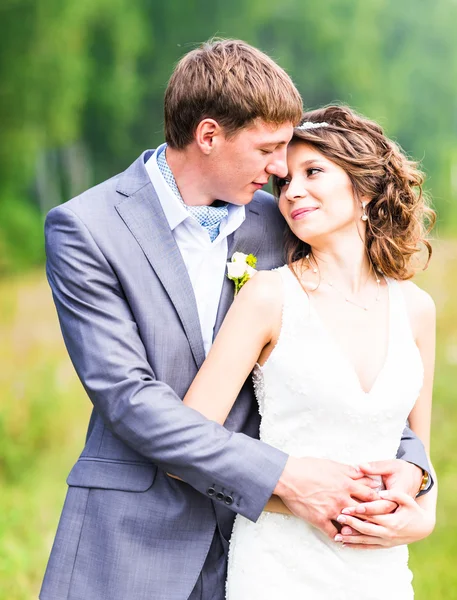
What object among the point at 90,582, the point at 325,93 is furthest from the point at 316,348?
the point at 325,93

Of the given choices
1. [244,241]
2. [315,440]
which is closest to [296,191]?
[244,241]

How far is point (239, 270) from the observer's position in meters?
2.43

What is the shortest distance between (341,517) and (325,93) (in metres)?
5.59

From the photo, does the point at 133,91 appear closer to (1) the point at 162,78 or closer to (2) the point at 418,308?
(1) the point at 162,78

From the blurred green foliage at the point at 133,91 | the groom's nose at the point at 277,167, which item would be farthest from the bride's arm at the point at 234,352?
the blurred green foliage at the point at 133,91

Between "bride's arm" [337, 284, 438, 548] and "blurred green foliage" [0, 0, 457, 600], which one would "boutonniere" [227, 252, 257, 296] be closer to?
"bride's arm" [337, 284, 438, 548]

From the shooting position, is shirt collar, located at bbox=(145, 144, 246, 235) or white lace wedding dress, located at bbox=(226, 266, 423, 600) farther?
shirt collar, located at bbox=(145, 144, 246, 235)

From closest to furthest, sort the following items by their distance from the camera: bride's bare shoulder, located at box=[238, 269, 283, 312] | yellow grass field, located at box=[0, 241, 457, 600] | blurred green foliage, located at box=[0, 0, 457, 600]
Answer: bride's bare shoulder, located at box=[238, 269, 283, 312] → yellow grass field, located at box=[0, 241, 457, 600] → blurred green foliage, located at box=[0, 0, 457, 600]

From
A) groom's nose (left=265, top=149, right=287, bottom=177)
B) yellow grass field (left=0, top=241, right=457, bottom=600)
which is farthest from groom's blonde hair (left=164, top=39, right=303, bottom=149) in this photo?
yellow grass field (left=0, top=241, right=457, bottom=600)

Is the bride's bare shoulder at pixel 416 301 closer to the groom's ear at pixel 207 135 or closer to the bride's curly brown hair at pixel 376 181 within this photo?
the bride's curly brown hair at pixel 376 181

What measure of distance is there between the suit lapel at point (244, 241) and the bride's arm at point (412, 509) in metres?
0.51

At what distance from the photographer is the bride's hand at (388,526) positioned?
7.23 feet

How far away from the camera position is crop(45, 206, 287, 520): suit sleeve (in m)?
2.15

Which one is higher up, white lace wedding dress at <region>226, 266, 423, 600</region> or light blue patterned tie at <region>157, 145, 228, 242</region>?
light blue patterned tie at <region>157, 145, 228, 242</region>
